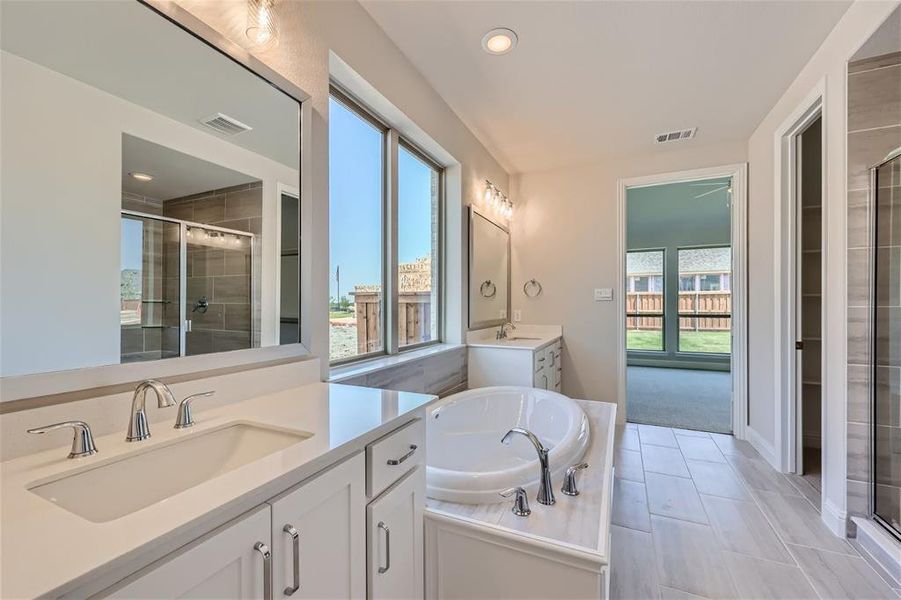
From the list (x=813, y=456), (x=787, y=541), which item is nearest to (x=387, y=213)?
(x=787, y=541)

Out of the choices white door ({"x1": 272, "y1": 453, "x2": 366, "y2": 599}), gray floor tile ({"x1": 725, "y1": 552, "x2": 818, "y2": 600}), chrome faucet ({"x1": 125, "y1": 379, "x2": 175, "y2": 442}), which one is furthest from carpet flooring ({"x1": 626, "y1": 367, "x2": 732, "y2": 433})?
chrome faucet ({"x1": 125, "y1": 379, "x2": 175, "y2": 442})

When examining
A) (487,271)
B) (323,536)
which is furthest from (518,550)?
(487,271)

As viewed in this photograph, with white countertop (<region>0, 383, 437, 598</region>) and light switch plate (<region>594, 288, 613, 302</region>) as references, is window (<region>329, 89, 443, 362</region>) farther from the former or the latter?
light switch plate (<region>594, 288, 613, 302</region>)

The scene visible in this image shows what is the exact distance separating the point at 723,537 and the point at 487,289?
219cm

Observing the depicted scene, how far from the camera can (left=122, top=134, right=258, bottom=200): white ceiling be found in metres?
0.96

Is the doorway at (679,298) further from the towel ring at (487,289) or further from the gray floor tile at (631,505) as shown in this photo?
the towel ring at (487,289)

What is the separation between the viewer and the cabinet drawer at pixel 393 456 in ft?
3.13

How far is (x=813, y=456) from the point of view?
2768 millimetres

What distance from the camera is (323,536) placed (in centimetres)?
81

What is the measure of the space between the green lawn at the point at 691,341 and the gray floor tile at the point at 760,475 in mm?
4312

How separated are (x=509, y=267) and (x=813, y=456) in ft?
9.20

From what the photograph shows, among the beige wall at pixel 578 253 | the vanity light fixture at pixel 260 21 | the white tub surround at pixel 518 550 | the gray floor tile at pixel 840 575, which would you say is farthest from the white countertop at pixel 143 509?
the beige wall at pixel 578 253

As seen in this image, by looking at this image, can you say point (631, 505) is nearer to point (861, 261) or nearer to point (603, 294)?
point (861, 261)

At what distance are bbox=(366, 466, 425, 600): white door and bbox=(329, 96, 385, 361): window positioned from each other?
0.90m
